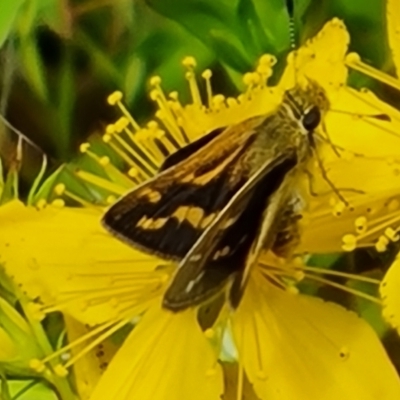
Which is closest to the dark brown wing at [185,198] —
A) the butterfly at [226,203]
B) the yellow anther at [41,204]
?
the butterfly at [226,203]

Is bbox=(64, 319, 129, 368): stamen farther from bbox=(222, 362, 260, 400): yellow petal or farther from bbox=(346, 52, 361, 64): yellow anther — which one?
bbox=(346, 52, 361, 64): yellow anther

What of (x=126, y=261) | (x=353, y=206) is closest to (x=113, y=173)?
(x=126, y=261)

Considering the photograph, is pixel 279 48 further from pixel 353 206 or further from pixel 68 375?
pixel 68 375

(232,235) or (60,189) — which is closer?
(232,235)

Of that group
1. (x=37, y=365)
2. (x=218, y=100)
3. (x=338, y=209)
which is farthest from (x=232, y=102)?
(x=37, y=365)

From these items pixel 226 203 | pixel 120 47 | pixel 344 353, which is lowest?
pixel 344 353

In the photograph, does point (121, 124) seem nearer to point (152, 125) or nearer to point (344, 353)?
point (152, 125)

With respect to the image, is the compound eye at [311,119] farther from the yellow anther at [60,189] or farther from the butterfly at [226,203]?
the yellow anther at [60,189]
